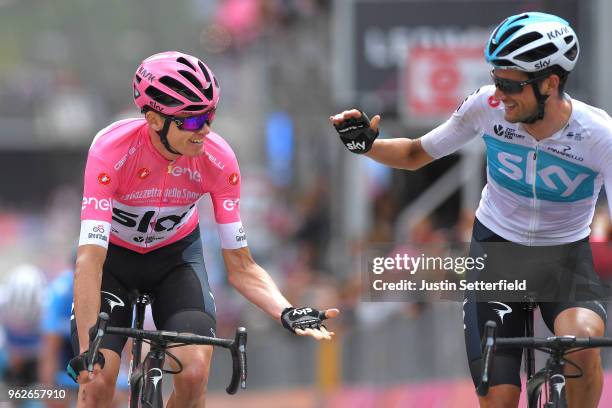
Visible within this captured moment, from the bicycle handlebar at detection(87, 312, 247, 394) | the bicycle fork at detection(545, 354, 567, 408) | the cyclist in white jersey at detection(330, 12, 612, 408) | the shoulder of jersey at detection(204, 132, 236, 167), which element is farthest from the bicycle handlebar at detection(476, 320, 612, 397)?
the shoulder of jersey at detection(204, 132, 236, 167)

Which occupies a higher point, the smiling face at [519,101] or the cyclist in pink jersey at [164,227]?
the smiling face at [519,101]

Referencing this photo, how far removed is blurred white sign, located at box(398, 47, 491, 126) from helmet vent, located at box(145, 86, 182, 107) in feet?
26.1

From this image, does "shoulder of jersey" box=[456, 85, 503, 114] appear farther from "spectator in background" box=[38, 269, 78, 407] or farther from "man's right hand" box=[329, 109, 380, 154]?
"spectator in background" box=[38, 269, 78, 407]

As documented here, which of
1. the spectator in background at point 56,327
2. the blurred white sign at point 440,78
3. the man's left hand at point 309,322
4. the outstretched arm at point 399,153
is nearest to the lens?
the man's left hand at point 309,322

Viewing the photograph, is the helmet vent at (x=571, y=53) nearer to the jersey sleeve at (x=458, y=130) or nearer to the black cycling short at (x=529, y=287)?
the jersey sleeve at (x=458, y=130)

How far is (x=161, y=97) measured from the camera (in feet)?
25.2

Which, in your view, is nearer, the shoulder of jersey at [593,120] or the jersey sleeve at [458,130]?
the shoulder of jersey at [593,120]

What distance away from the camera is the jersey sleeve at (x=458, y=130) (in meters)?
7.87

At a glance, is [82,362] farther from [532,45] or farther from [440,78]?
[440,78]

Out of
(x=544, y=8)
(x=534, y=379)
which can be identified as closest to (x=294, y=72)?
(x=544, y=8)

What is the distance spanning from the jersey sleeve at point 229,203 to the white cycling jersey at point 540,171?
127 centimetres

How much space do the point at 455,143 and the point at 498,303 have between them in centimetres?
100

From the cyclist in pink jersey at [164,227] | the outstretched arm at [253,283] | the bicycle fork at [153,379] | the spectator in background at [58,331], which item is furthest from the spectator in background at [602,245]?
the spectator in background at [58,331]

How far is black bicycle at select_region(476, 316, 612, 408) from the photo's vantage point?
23.2 feet
